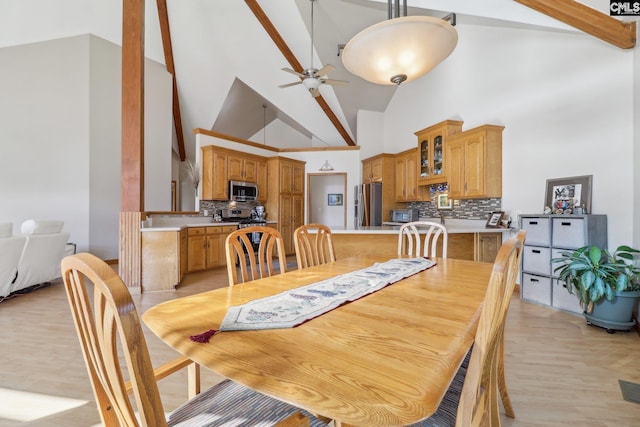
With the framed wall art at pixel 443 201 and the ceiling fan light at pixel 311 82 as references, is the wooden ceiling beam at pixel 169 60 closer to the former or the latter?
the ceiling fan light at pixel 311 82

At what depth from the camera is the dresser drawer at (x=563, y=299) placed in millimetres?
2996

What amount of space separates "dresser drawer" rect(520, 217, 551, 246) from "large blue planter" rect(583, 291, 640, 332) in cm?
79

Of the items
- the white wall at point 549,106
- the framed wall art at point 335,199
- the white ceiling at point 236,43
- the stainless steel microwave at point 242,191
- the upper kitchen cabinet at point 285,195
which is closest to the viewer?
the white wall at point 549,106

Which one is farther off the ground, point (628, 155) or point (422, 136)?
point (422, 136)

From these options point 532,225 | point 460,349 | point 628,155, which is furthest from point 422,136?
point 460,349

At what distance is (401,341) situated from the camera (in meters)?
0.80

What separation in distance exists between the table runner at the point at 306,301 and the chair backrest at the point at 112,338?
218mm

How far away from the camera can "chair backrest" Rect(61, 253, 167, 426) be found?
472 mm

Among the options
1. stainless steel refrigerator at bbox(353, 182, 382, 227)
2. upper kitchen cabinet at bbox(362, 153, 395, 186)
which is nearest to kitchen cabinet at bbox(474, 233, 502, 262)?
stainless steel refrigerator at bbox(353, 182, 382, 227)

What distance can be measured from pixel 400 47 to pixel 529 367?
2.21m

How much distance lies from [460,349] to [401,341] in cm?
14

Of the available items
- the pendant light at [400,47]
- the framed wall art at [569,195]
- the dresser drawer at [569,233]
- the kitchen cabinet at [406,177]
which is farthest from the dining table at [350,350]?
the kitchen cabinet at [406,177]

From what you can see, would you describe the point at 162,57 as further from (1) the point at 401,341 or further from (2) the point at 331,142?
(1) the point at 401,341

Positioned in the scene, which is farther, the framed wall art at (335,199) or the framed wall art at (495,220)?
the framed wall art at (335,199)
